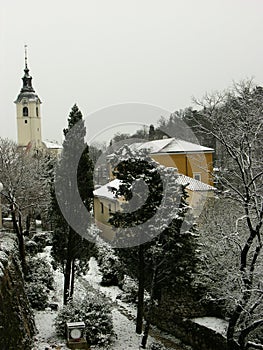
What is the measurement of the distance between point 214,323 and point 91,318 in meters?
3.94

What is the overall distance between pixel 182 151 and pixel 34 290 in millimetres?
17042

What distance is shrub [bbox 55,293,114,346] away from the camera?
13.6 meters

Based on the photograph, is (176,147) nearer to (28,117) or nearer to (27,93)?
(27,93)

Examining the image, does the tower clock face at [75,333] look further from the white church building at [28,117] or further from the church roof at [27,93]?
the church roof at [27,93]

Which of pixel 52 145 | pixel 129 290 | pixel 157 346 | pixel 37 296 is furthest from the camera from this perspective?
Answer: pixel 52 145

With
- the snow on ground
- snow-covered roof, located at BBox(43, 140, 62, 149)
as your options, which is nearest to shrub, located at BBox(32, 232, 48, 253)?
the snow on ground

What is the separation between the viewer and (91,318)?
13844mm

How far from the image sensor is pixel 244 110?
12.5m

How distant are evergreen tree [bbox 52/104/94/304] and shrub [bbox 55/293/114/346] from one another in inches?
127

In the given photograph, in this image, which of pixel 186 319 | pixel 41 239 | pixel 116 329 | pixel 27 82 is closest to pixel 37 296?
pixel 116 329

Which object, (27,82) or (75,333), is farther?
(27,82)

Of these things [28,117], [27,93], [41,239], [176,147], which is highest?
[27,93]

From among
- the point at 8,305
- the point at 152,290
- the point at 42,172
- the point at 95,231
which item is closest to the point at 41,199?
the point at 42,172

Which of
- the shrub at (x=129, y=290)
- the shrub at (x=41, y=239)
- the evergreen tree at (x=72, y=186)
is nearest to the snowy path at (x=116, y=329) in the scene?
the shrub at (x=129, y=290)
